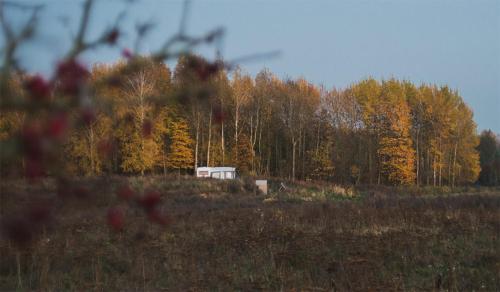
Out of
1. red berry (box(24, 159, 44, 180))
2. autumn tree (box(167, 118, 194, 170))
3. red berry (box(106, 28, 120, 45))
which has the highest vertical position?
autumn tree (box(167, 118, 194, 170))

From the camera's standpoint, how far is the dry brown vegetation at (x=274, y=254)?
24.9 ft

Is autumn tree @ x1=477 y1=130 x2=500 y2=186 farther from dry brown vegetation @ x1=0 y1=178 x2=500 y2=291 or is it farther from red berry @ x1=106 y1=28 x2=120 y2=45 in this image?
red berry @ x1=106 y1=28 x2=120 y2=45

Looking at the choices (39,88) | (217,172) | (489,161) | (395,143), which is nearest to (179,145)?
(217,172)

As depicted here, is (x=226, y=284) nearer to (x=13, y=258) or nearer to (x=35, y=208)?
(x=13, y=258)

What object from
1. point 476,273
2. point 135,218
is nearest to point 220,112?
point 476,273

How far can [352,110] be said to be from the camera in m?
47.9

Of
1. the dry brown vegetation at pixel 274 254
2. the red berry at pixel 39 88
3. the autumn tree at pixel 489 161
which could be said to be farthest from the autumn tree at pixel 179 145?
the red berry at pixel 39 88

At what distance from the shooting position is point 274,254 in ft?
30.0

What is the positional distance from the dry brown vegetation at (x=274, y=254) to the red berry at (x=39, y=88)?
16.0ft

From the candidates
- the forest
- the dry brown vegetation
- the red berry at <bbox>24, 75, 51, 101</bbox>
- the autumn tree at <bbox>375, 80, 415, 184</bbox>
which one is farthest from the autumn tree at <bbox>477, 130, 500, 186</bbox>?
the red berry at <bbox>24, 75, 51, 101</bbox>

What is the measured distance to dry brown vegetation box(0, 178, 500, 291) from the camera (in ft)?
24.9

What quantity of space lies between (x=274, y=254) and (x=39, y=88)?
8.44 meters

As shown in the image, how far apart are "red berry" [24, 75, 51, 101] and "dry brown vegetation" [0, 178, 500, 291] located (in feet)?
16.0

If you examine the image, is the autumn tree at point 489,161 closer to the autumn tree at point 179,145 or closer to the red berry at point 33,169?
the autumn tree at point 179,145
